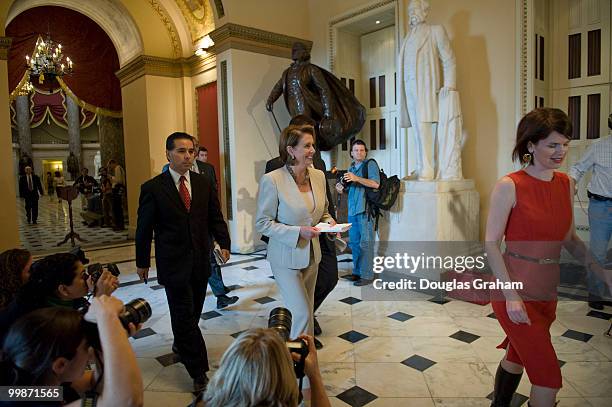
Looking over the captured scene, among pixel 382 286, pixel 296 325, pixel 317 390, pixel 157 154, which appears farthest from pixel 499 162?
pixel 157 154

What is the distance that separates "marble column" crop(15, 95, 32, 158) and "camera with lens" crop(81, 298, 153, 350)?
22.9 meters

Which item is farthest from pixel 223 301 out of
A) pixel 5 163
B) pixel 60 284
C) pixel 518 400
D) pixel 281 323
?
→ pixel 5 163

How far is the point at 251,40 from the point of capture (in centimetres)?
689

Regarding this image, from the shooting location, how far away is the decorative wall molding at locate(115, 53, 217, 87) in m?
8.25

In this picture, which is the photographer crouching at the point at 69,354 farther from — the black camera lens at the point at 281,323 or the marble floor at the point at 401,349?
the marble floor at the point at 401,349

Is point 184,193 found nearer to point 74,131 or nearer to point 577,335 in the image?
point 577,335

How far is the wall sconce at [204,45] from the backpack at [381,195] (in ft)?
15.3

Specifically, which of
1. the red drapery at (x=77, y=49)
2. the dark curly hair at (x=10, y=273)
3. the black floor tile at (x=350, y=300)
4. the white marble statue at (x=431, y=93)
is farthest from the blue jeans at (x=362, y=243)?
the red drapery at (x=77, y=49)

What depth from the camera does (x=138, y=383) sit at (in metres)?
1.24

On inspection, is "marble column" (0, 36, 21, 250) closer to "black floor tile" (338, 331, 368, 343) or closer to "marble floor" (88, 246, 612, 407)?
"marble floor" (88, 246, 612, 407)

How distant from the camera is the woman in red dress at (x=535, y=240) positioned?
1.72 meters

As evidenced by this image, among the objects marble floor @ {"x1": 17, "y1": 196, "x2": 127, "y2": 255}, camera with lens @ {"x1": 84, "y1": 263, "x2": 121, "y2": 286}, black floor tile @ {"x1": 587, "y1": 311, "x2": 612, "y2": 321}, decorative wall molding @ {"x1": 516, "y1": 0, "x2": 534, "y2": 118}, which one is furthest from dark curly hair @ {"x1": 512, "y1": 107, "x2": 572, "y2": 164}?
marble floor @ {"x1": 17, "y1": 196, "x2": 127, "y2": 255}

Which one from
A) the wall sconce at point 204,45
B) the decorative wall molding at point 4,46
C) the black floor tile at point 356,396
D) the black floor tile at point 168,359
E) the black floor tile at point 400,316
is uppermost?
the wall sconce at point 204,45

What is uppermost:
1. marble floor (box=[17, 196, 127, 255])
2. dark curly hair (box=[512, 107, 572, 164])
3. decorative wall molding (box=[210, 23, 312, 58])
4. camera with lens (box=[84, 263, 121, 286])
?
decorative wall molding (box=[210, 23, 312, 58])
